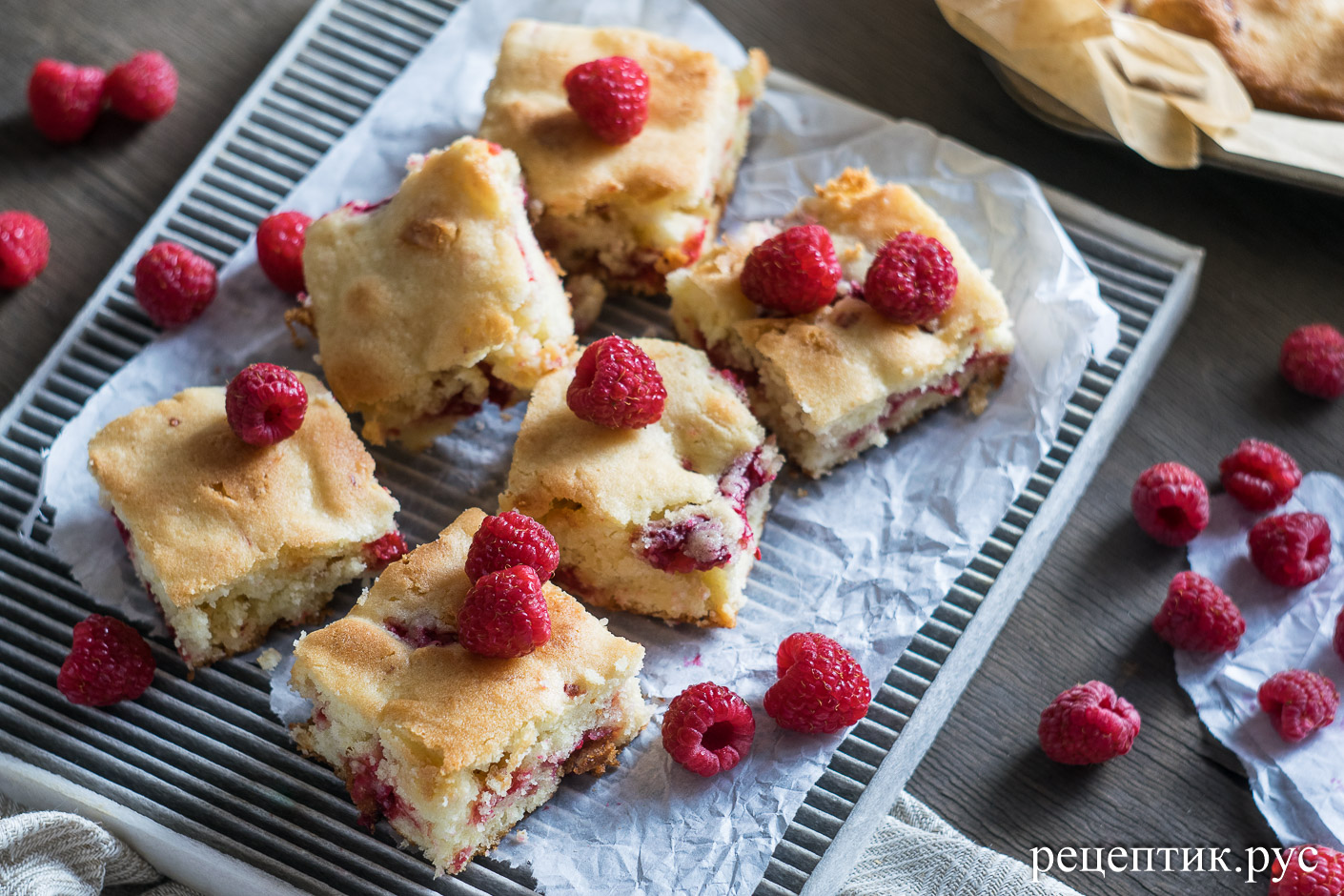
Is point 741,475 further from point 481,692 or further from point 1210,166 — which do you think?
point 1210,166

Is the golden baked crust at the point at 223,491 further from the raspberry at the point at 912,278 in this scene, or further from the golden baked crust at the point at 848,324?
the raspberry at the point at 912,278

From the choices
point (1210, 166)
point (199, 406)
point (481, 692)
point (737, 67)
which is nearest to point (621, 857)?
point (481, 692)

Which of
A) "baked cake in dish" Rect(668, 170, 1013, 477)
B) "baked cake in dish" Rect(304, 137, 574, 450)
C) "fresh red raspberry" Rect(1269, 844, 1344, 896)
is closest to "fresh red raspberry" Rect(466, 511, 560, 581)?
"baked cake in dish" Rect(304, 137, 574, 450)

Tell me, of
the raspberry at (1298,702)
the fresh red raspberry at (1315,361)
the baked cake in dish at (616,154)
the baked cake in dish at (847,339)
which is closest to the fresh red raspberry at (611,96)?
the baked cake in dish at (616,154)

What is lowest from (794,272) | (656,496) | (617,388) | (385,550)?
(385,550)

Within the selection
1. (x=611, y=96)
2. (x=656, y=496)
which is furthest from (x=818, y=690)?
(x=611, y=96)

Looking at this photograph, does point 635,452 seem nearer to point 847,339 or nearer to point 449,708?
point 847,339

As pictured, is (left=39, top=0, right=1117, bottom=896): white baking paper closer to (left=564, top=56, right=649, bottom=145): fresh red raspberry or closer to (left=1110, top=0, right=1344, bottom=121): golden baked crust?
(left=564, top=56, right=649, bottom=145): fresh red raspberry
